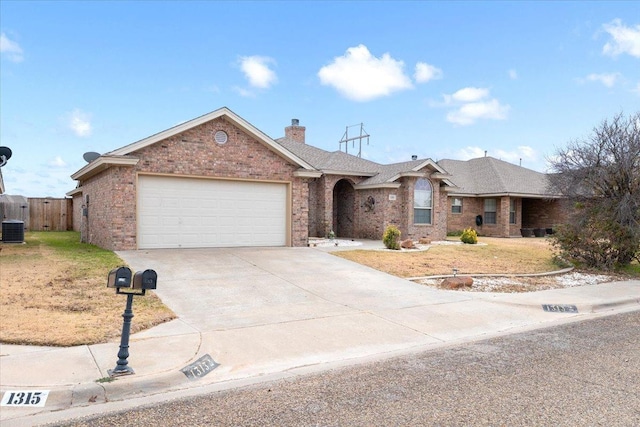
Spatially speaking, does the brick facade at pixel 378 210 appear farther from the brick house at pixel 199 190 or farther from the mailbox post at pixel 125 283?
the mailbox post at pixel 125 283

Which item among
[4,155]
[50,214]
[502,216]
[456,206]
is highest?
[4,155]

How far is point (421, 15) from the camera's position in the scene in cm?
1655

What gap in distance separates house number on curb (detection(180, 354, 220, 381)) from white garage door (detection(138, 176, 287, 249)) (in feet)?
32.1

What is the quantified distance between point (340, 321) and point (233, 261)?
591 cm

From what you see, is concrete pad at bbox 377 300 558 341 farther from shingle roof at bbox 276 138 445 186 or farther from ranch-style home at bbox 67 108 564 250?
shingle roof at bbox 276 138 445 186

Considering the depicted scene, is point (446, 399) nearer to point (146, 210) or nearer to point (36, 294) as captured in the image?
point (36, 294)

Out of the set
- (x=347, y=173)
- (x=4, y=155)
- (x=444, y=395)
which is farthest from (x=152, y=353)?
(x=347, y=173)

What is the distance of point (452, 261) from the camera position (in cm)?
1505

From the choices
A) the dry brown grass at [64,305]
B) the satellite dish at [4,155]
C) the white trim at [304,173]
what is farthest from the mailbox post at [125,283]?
the white trim at [304,173]

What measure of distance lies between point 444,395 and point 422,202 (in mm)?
18400

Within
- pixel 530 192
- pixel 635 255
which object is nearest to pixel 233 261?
pixel 635 255

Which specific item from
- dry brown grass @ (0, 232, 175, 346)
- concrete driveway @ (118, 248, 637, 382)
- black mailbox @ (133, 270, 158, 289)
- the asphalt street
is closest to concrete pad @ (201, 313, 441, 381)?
concrete driveway @ (118, 248, 637, 382)

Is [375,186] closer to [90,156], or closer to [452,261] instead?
[452,261]

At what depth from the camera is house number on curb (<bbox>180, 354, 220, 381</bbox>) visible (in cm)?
518
